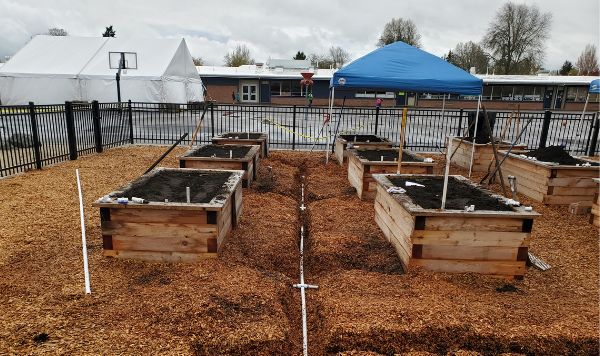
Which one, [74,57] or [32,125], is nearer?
[32,125]

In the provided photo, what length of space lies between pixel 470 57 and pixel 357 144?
56.6 metres

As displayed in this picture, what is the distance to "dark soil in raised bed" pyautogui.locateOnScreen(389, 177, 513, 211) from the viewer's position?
15.4ft

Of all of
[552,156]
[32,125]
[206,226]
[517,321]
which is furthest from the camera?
[32,125]

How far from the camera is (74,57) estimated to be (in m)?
28.5

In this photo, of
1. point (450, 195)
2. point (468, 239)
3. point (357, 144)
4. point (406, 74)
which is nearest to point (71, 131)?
point (357, 144)

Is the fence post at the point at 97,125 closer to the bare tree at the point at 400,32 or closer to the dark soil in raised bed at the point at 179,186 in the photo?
the dark soil in raised bed at the point at 179,186

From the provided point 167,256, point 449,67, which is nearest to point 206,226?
point 167,256

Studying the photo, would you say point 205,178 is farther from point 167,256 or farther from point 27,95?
point 27,95

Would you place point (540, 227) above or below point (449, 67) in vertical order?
below

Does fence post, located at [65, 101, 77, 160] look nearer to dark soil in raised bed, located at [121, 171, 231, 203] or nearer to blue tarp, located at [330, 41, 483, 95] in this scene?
dark soil in raised bed, located at [121, 171, 231, 203]

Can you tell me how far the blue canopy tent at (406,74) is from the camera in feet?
21.0

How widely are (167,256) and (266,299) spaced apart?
4.56 ft

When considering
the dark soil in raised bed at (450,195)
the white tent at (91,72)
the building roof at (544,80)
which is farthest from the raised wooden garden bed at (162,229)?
the building roof at (544,80)

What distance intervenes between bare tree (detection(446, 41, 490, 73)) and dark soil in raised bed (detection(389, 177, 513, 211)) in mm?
55022
